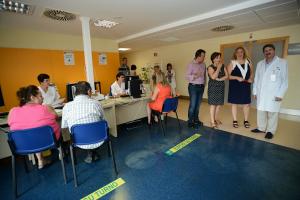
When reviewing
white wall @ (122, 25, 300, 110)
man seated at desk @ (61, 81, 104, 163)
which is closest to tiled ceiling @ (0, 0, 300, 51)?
white wall @ (122, 25, 300, 110)

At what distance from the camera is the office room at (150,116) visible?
6.16 feet

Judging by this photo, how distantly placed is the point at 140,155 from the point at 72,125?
117 centimetres

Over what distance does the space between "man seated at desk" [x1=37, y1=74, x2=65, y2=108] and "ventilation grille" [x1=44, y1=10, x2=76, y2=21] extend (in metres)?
1.17

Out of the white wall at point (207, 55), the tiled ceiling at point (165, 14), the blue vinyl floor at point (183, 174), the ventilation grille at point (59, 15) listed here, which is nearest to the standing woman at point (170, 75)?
the white wall at point (207, 55)

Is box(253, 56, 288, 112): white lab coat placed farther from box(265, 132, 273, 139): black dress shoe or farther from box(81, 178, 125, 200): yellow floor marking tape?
box(81, 178, 125, 200): yellow floor marking tape

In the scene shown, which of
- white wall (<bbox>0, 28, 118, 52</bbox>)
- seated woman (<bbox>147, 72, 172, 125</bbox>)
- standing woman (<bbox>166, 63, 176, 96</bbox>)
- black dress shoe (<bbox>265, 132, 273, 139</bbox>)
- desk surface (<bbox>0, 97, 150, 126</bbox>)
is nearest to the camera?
desk surface (<bbox>0, 97, 150, 126</bbox>)

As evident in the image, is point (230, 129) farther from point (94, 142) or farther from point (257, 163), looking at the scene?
point (94, 142)

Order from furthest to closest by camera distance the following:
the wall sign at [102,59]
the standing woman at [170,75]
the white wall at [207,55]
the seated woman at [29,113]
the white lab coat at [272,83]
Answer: the standing woman at [170,75]
the wall sign at [102,59]
the white wall at [207,55]
the white lab coat at [272,83]
the seated woman at [29,113]

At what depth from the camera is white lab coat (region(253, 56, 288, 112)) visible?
2.69 meters

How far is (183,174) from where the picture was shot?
2064 mm

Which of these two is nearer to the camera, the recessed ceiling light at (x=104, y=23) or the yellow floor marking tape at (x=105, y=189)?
the yellow floor marking tape at (x=105, y=189)

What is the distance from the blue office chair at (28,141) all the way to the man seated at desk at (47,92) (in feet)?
4.24

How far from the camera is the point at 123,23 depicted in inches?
149

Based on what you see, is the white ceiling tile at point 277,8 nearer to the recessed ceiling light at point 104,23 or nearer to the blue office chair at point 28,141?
the recessed ceiling light at point 104,23
